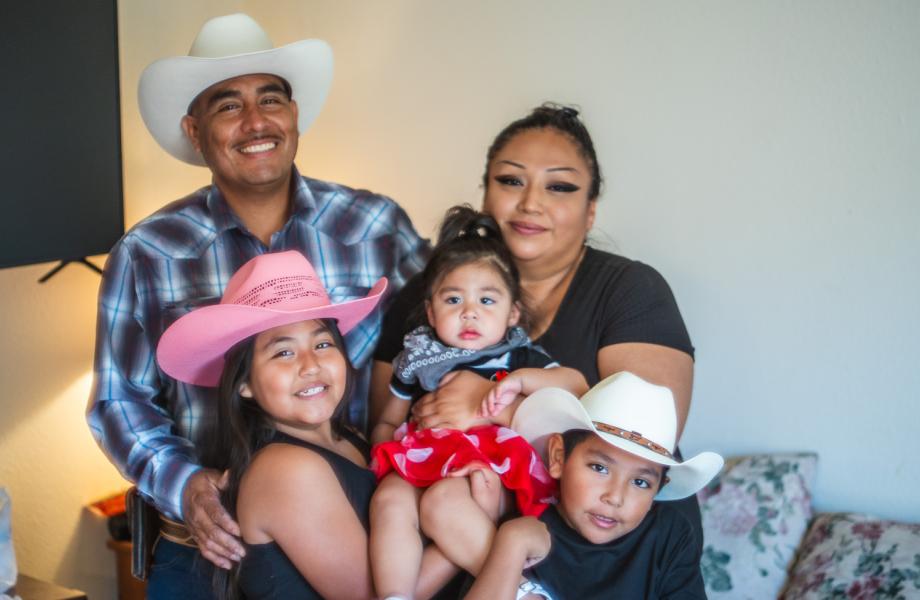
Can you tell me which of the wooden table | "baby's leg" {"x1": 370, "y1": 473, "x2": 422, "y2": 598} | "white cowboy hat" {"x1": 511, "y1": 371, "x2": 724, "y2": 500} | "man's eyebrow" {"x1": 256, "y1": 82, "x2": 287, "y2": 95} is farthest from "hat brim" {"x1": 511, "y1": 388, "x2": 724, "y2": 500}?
the wooden table

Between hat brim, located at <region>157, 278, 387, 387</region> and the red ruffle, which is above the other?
hat brim, located at <region>157, 278, 387, 387</region>

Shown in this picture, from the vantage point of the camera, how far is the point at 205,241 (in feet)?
8.00

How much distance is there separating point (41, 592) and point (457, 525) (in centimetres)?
170

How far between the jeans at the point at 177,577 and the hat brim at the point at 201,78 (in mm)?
1104

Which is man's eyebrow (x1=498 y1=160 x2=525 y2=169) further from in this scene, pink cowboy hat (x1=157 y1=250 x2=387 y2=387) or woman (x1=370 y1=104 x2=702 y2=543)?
pink cowboy hat (x1=157 y1=250 x2=387 y2=387)

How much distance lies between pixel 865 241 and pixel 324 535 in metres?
1.62

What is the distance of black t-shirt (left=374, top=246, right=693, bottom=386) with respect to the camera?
2.14m

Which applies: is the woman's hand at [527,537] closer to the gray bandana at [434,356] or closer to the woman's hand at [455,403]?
the woman's hand at [455,403]

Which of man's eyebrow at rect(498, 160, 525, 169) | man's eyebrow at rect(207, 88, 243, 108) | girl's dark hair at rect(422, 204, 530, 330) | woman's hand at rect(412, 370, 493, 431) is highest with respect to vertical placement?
man's eyebrow at rect(207, 88, 243, 108)

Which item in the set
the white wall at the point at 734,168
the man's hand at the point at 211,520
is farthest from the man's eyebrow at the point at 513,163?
the man's hand at the point at 211,520

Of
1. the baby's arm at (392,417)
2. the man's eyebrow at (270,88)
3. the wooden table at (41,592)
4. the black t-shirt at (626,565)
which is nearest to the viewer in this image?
the black t-shirt at (626,565)

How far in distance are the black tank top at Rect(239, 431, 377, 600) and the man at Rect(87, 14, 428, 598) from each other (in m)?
0.48

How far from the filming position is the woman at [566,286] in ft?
6.96

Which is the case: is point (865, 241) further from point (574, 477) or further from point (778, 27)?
point (574, 477)
